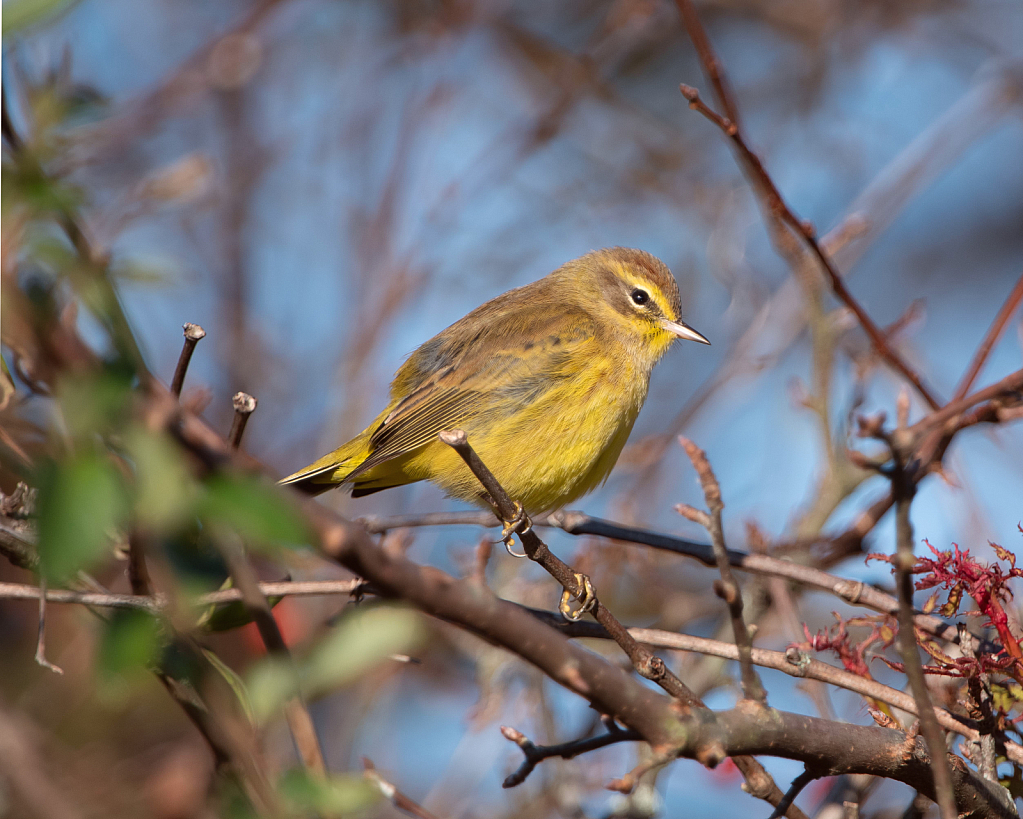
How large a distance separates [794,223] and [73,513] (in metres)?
2.45

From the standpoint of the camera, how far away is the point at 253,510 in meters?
1.07

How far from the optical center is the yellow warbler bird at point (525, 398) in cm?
398

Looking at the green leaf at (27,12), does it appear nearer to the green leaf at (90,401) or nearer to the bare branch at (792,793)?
the green leaf at (90,401)

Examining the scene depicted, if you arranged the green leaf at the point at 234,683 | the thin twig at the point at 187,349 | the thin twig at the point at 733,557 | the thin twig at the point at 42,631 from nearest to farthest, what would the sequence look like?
the thin twig at the point at 42,631, the green leaf at the point at 234,683, the thin twig at the point at 187,349, the thin twig at the point at 733,557

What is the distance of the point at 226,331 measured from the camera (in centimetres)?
662

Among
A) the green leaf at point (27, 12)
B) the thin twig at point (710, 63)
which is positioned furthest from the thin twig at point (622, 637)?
the thin twig at point (710, 63)

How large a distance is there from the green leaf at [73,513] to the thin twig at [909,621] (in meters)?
1.01

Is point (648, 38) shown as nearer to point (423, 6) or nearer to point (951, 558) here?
point (423, 6)

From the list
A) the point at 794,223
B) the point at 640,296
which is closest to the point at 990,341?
the point at 794,223

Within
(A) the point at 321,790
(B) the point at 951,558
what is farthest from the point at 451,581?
(B) the point at 951,558

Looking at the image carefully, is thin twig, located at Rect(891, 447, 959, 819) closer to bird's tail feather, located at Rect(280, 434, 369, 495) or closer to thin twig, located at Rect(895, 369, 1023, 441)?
thin twig, located at Rect(895, 369, 1023, 441)

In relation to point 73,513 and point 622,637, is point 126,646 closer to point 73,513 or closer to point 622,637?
point 73,513

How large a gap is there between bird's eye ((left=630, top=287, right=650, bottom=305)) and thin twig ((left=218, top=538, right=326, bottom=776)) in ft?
12.6

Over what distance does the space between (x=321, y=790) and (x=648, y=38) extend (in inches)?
284
